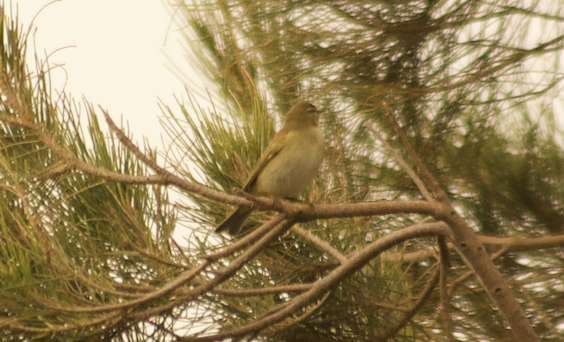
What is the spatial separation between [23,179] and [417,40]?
0.78m

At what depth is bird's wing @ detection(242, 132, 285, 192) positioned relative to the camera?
96 cm

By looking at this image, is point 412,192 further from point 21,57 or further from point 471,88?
point 21,57

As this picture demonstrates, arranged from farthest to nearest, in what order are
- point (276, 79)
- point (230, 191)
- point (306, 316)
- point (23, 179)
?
point (276, 79) → point (230, 191) → point (306, 316) → point (23, 179)

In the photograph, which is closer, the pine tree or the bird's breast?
the pine tree

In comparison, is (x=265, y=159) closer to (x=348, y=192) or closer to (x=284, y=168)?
(x=284, y=168)

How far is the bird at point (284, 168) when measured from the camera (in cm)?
95

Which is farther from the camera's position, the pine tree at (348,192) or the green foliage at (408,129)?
the green foliage at (408,129)

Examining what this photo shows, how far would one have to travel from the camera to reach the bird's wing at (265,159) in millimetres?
956

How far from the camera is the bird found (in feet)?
3.13

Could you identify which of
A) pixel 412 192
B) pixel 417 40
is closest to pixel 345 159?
pixel 412 192

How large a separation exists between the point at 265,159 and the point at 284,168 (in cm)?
4

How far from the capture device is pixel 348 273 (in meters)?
0.72

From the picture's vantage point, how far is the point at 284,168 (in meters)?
0.96

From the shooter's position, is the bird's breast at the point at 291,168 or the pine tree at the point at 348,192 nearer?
the pine tree at the point at 348,192
